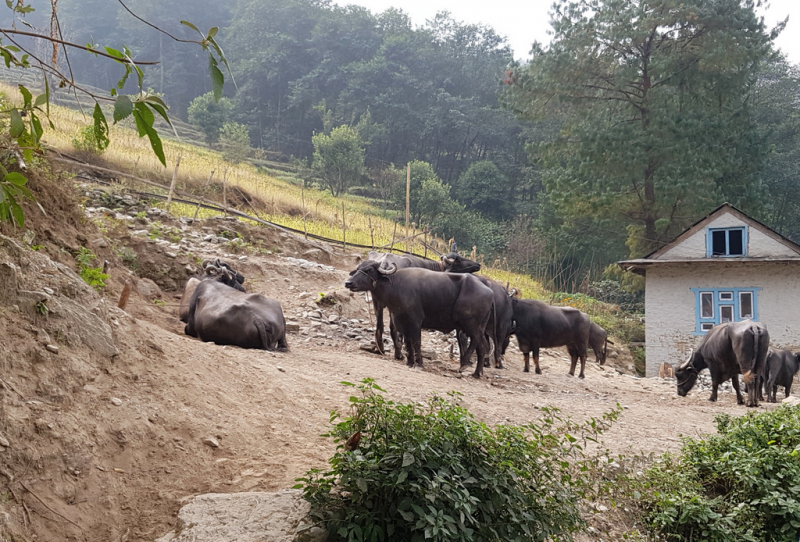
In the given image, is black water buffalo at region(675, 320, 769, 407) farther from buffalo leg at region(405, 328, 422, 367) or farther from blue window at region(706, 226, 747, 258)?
blue window at region(706, 226, 747, 258)

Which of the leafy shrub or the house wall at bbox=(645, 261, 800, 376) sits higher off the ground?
the leafy shrub

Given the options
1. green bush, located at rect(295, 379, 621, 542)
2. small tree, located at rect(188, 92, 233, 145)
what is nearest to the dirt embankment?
green bush, located at rect(295, 379, 621, 542)

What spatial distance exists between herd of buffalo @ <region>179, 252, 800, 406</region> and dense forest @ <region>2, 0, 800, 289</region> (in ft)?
62.8

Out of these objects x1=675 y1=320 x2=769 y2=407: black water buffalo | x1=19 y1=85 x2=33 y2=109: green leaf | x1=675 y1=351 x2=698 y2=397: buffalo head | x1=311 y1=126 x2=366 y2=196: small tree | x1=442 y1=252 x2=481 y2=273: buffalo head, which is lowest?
x1=675 y1=351 x2=698 y2=397: buffalo head

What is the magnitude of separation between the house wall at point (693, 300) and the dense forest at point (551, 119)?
33.6ft

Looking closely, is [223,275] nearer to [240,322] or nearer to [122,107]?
[240,322]

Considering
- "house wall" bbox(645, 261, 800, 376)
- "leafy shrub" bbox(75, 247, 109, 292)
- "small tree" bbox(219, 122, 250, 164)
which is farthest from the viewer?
"small tree" bbox(219, 122, 250, 164)

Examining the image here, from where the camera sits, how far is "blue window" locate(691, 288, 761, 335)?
2086cm

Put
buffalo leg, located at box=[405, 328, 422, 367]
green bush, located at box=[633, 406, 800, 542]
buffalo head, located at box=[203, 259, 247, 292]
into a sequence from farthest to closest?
1. buffalo head, located at box=[203, 259, 247, 292]
2. buffalo leg, located at box=[405, 328, 422, 367]
3. green bush, located at box=[633, 406, 800, 542]

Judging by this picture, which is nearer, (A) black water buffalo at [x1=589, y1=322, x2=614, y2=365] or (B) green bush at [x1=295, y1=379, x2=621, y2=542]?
(B) green bush at [x1=295, y1=379, x2=621, y2=542]

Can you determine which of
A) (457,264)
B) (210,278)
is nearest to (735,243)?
(457,264)

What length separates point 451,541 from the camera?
11.1 ft

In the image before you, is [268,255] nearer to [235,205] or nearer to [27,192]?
[235,205]

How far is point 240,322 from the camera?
8.85 meters
